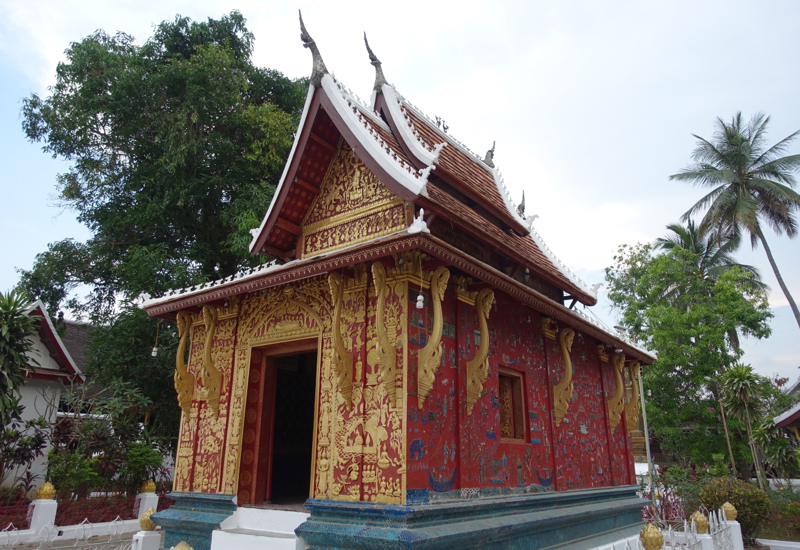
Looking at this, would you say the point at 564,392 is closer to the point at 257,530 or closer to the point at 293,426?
the point at 293,426

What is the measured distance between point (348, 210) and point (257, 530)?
423 centimetres

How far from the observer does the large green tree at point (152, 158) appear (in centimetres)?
1564

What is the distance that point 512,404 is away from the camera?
766 centimetres

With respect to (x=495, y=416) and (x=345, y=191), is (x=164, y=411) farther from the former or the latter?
(x=495, y=416)

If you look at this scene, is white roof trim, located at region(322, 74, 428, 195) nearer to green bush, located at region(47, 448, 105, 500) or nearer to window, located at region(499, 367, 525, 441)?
window, located at region(499, 367, 525, 441)

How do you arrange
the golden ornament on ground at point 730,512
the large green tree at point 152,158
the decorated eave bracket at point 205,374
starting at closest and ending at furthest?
the decorated eave bracket at point 205,374
the golden ornament on ground at point 730,512
the large green tree at point 152,158

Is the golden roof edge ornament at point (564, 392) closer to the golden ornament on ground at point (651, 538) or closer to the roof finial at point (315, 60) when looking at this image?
the golden ornament on ground at point (651, 538)

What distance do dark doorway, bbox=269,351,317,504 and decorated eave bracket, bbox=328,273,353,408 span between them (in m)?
3.23

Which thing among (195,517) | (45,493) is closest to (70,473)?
(45,493)

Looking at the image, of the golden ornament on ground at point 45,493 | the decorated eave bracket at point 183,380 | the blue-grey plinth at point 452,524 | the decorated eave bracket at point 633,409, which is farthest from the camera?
the decorated eave bracket at point 633,409

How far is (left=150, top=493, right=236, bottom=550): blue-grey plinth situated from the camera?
21.8 feet

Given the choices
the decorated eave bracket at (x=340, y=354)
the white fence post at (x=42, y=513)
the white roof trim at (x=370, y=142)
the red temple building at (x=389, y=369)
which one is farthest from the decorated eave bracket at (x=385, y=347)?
the white fence post at (x=42, y=513)

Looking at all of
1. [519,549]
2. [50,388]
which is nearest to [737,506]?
[519,549]

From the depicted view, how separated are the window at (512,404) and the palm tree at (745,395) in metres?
13.2
